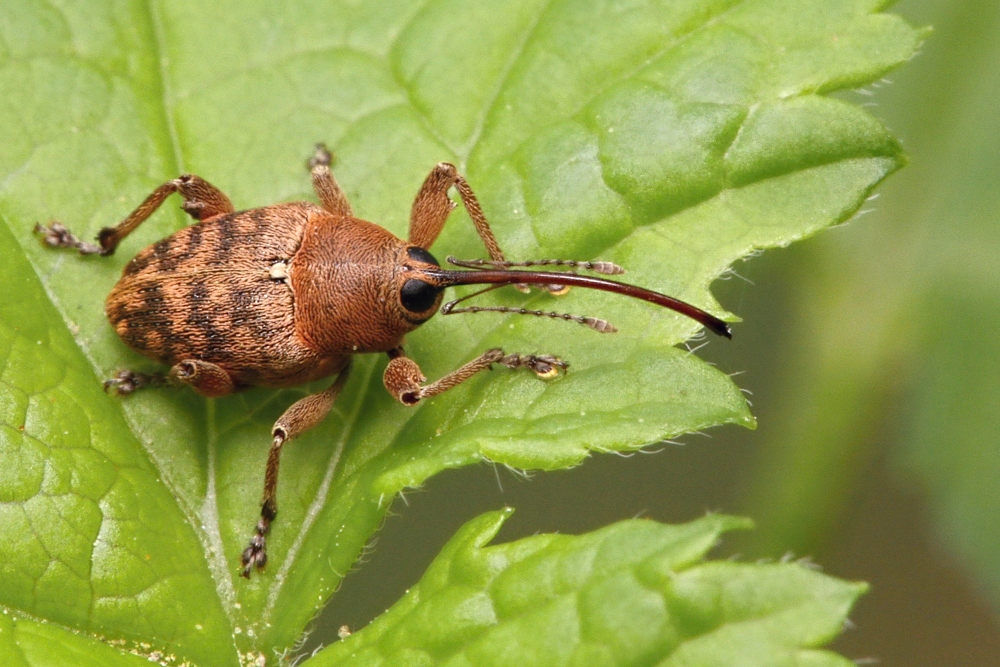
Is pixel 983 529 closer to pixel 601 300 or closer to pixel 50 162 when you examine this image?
pixel 601 300

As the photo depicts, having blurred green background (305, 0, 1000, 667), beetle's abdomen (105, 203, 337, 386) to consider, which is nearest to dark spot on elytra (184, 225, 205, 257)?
beetle's abdomen (105, 203, 337, 386)

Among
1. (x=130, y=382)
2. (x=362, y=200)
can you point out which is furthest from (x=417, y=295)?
(x=130, y=382)

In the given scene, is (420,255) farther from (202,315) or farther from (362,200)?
(202,315)

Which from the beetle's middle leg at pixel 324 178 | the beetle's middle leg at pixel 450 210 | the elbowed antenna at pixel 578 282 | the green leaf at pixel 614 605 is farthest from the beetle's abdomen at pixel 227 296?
the green leaf at pixel 614 605

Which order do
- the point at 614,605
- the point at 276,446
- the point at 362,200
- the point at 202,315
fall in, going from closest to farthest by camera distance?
the point at 614,605 < the point at 276,446 < the point at 202,315 < the point at 362,200

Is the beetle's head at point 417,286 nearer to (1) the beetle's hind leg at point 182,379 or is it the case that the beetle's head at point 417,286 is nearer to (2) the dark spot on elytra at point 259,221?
(2) the dark spot on elytra at point 259,221

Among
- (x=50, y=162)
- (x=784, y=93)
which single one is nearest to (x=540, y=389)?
(x=784, y=93)

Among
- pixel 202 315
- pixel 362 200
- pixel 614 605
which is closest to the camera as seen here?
pixel 614 605
